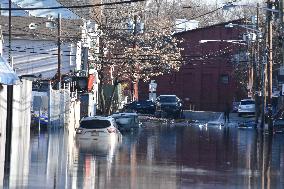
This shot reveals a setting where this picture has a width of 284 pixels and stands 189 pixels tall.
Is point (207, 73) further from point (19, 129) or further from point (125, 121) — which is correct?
point (19, 129)

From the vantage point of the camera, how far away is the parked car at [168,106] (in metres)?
80.4

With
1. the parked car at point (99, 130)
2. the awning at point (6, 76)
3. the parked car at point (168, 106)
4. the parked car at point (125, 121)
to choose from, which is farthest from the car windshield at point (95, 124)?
the parked car at point (168, 106)

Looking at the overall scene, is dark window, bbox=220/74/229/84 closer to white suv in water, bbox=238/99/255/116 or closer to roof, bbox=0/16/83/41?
white suv in water, bbox=238/99/255/116

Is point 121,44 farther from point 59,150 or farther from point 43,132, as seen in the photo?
point 59,150

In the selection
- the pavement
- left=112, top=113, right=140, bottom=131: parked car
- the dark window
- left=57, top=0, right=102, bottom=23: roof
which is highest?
left=57, top=0, right=102, bottom=23: roof

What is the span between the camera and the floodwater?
72.7 feet

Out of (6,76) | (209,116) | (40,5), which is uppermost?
(40,5)

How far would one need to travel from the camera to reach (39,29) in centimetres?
7012

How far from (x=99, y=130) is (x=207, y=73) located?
57.7 m

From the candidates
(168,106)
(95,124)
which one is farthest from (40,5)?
(95,124)

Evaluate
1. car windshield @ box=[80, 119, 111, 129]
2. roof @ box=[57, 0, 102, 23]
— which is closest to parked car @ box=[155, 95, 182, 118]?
roof @ box=[57, 0, 102, 23]

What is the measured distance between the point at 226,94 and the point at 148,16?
13.1m

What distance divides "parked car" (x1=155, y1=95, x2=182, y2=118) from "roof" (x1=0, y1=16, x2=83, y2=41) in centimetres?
1297

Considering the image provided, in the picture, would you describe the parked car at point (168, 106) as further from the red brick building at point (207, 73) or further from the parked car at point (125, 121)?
the parked car at point (125, 121)
